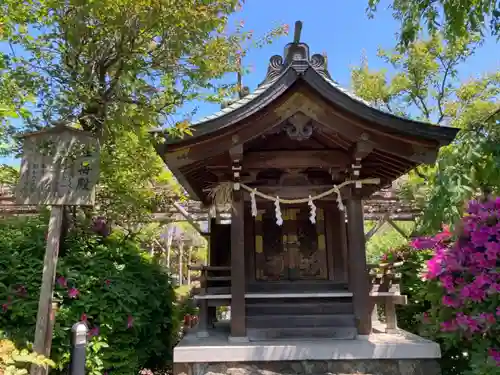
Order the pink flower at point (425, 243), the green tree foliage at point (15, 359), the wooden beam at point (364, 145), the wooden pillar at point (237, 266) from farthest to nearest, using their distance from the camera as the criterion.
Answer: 1. the wooden pillar at point (237, 266)
2. the wooden beam at point (364, 145)
3. the pink flower at point (425, 243)
4. the green tree foliage at point (15, 359)

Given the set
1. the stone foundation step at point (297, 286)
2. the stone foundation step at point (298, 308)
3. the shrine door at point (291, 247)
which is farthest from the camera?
the shrine door at point (291, 247)

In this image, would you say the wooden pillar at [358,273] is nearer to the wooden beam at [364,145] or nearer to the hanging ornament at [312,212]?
the hanging ornament at [312,212]

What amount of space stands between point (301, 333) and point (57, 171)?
3808mm

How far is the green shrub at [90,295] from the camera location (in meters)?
4.58

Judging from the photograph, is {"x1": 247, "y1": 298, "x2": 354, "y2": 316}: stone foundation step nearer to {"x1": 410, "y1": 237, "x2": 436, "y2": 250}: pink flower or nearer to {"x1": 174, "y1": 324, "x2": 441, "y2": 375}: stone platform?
{"x1": 174, "y1": 324, "x2": 441, "y2": 375}: stone platform

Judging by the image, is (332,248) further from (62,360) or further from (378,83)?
(378,83)

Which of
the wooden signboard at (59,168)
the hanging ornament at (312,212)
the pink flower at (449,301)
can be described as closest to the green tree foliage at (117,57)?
the wooden signboard at (59,168)

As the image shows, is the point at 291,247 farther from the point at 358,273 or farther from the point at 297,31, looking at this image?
the point at 297,31

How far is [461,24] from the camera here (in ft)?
15.8

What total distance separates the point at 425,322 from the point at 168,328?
3893 mm

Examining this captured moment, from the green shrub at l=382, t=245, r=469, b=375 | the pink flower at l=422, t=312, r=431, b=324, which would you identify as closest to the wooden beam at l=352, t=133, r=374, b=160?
the pink flower at l=422, t=312, r=431, b=324

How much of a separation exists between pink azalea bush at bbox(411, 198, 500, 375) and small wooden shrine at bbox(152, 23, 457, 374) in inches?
48.5

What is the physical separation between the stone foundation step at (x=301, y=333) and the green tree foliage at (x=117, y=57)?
2856 mm

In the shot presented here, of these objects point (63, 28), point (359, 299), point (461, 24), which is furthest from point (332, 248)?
point (63, 28)
